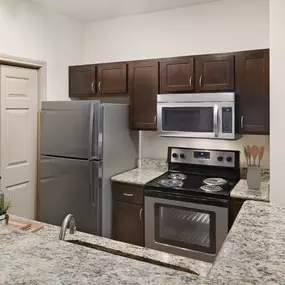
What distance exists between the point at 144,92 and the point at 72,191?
128cm

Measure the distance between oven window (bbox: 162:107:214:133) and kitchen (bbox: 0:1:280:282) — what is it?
0.41 feet

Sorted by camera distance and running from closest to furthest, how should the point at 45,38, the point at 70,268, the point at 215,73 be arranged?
1. the point at 70,268
2. the point at 215,73
3. the point at 45,38

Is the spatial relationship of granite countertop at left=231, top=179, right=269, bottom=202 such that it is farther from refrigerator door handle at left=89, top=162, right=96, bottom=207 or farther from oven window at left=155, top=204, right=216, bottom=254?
refrigerator door handle at left=89, top=162, right=96, bottom=207

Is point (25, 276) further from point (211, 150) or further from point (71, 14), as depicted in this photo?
point (71, 14)

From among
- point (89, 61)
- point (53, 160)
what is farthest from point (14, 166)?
point (89, 61)

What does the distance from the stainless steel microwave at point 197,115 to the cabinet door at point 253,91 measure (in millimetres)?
136

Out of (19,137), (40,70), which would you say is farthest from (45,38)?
(19,137)

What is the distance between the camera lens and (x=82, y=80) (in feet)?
11.6

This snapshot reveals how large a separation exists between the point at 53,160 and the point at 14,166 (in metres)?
0.40

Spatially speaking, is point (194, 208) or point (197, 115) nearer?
point (194, 208)

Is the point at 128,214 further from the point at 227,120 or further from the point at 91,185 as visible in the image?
the point at 227,120

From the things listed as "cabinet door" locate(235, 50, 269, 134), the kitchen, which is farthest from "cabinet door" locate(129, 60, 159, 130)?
"cabinet door" locate(235, 50, 269, 134)

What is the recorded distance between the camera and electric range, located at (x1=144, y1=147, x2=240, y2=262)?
8.18 feet

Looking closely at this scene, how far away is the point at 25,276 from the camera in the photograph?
0.87 meters
